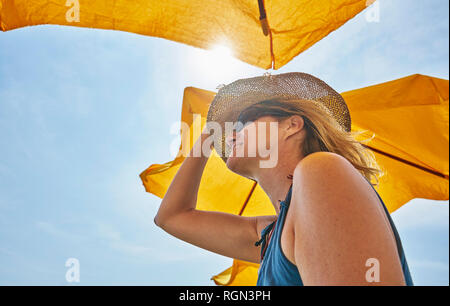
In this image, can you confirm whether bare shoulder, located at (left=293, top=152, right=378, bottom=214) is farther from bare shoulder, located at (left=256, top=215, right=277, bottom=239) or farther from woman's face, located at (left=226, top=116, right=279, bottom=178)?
bare shoulder, located at (left=256, top=215, right=277, bottom=239)

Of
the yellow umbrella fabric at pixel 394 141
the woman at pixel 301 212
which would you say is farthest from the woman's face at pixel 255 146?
the yellow umbrella fabric at pixel 394 141

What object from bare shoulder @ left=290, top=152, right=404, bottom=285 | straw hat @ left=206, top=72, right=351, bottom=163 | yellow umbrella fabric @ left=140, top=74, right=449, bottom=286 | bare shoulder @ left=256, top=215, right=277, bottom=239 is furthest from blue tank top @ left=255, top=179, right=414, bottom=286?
yellow umbrella fabric @ left=140, top=74, right=449, bottom=286

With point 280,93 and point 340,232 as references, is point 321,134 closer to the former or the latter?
point 280,93

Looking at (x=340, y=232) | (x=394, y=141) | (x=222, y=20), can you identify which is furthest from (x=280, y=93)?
(x=394, y=141)

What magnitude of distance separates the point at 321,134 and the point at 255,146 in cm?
21

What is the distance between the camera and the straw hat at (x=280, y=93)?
4.13 feet

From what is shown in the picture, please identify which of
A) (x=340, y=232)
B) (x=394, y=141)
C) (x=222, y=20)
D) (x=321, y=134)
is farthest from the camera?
(x=394, y=141)

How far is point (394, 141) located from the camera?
2873 millimetres

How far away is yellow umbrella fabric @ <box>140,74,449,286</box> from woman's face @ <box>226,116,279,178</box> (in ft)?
4.94

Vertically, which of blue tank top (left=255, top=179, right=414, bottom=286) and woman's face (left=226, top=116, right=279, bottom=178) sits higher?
woman's face (left=226, top=116, right=279, bottom=178)

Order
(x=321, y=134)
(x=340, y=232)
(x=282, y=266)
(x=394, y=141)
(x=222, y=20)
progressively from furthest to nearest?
(x=394, y=141) < (x=222, y=20) < (x=321, y=134) < (x=282, y=266) < (x=340, y=232)

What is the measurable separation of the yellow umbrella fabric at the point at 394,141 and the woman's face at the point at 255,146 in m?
1.50

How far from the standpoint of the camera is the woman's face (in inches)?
39.0
